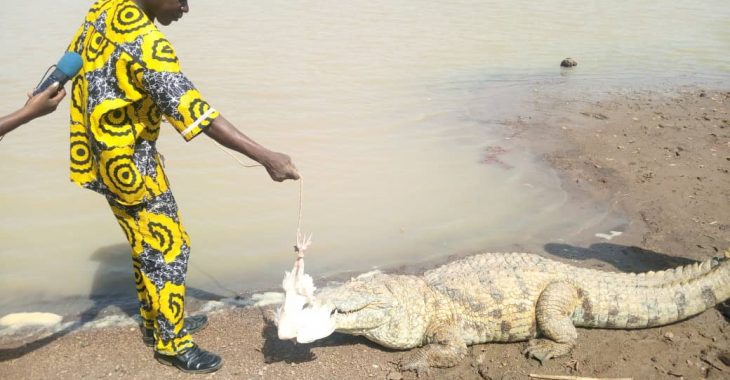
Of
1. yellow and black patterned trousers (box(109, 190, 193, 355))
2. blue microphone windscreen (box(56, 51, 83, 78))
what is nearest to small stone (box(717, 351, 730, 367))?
yellow and black patterned trousers (box(109, 190, 193, 355))

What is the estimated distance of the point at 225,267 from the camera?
184 inches

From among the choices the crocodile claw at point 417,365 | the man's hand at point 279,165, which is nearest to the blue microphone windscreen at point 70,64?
the man's hand at point 279,165

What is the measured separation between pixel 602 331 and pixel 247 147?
2.67m

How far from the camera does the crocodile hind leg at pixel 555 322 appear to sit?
360 cm

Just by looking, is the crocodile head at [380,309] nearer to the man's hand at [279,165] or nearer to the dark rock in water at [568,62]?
the man's hand at [279,165]

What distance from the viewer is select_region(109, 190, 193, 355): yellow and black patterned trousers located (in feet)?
9.68

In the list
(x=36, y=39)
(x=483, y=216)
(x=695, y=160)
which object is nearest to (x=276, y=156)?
(x=483, y=216)

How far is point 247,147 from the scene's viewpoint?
261 cm

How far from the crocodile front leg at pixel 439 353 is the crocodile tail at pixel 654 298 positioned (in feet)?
2.71

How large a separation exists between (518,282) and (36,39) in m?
10.4

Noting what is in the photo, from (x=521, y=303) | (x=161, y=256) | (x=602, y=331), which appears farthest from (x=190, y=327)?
(x=602, y=331)

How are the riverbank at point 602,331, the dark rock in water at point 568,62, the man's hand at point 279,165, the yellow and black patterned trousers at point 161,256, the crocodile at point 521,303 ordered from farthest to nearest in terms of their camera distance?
the dark rock in water at point 568,62 → the crocodile at point 521,303 → the riverbank at point 602,331 → the yellow and black patterned trousers at point 161,256 → the man's hand at point 279,165

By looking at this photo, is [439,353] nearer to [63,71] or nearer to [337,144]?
[63,71]

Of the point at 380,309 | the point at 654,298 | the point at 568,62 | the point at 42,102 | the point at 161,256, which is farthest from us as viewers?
the point at 568,62
